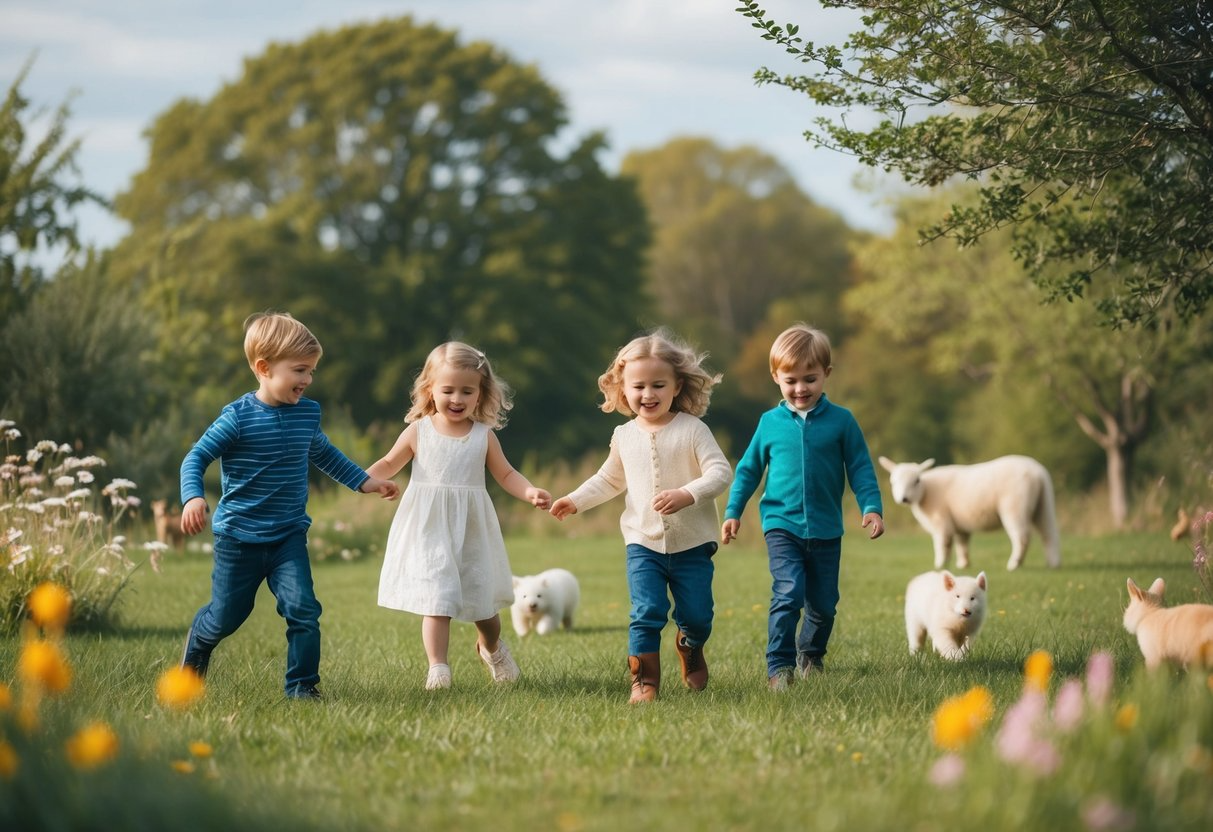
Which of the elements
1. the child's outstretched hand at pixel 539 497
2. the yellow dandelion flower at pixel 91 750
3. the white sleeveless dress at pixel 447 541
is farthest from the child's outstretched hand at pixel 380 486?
the yellow dandelion flower at pixel 91 750

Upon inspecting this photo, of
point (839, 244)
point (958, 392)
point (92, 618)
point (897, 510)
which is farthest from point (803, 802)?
point (839, 244)

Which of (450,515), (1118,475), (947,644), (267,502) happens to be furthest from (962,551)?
(1118,475)

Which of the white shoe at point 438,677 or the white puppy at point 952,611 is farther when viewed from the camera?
the white puppy at point 952,611

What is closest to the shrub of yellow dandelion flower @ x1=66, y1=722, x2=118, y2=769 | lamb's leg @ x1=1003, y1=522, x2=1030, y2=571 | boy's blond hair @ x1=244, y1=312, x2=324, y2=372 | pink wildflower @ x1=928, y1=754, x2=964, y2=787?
boy's blond hair @ x1=244, y1=312, x2=324, y2=372

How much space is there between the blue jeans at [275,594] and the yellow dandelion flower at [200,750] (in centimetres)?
164

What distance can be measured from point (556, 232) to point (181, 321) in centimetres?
1450

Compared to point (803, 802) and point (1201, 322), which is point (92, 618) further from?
point (1201, 322)

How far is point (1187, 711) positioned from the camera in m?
3.71

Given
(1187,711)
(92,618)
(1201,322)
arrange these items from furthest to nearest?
(1201,322)
(92,618)
(1187,711)

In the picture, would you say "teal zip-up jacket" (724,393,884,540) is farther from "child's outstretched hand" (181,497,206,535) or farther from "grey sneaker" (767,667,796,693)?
"child's outstretched hand" (181,497,206,535)

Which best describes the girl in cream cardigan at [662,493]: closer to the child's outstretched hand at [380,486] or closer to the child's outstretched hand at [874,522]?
the child's outstretched hand at [874,522]

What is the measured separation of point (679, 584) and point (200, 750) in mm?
2781

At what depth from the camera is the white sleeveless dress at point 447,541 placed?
247 inches

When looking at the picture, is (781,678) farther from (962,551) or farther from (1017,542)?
(962,551)
